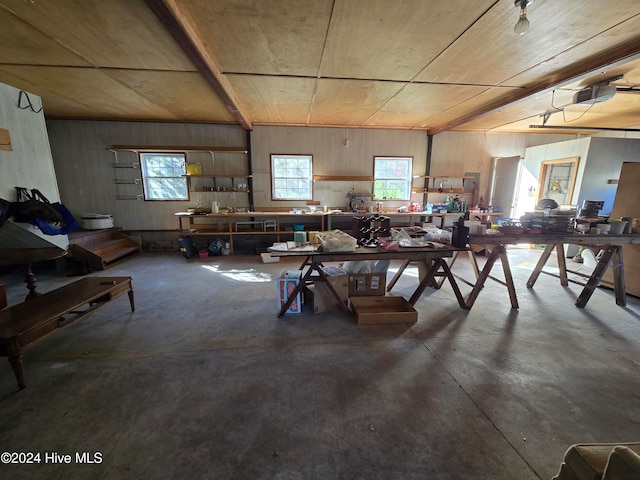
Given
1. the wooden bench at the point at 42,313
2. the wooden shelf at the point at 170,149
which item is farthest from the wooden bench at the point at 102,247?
the wooden bench at the point at 42,313

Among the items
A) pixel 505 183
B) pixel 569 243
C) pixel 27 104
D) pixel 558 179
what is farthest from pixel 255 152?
pixel 558 179

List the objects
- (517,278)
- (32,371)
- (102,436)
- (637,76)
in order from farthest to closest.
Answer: (517,278)
(637,76)
(32,371)
(102,436)

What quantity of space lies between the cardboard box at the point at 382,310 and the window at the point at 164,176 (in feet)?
16.2

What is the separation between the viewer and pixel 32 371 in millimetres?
2021

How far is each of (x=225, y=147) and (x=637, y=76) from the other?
669 cm

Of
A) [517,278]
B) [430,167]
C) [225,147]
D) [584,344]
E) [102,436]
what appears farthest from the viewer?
[430,167]

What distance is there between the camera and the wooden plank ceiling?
2.15m

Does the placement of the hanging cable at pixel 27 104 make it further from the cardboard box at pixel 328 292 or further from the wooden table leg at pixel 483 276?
the wooden table leg at pixel 483 276

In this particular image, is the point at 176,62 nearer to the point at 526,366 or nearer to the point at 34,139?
the point at 34,139

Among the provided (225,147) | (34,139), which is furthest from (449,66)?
(34,139)

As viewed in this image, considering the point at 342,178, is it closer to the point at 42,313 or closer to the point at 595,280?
the point at 595,280

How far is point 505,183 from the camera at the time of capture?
6.25 m

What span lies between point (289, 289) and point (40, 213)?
367cm

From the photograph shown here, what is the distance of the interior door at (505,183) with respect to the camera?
6.05 m
